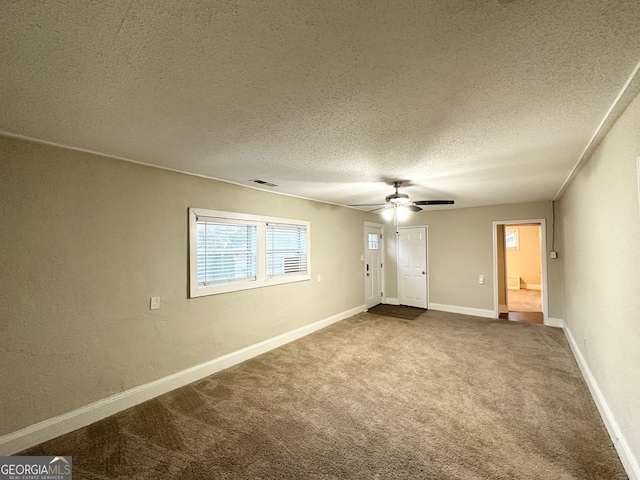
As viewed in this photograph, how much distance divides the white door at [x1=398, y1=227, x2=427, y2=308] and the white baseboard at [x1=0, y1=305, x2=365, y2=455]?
3.99 metres

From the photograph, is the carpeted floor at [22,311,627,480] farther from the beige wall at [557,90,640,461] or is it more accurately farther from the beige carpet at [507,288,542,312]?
the beige carpet at [507,288,542,312]

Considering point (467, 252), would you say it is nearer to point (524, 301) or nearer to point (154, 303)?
point (524, 301)

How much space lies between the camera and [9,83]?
1.43m

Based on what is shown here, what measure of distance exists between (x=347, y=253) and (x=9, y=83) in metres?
5.04

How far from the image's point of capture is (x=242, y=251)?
12.6ft

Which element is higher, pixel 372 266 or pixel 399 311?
pixel 372 266

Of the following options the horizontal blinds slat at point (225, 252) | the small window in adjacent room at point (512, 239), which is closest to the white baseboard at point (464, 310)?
the horizontal blinds slat at point (225, 252)

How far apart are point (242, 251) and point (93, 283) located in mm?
1682

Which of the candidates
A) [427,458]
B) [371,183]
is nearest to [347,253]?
[371,183]

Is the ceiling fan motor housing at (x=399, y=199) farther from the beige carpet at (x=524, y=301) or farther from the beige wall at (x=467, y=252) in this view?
the beige carpet at (x=524, y=301)

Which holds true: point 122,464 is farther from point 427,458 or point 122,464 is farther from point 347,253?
point 347,253

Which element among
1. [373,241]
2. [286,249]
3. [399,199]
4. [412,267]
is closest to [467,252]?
[412,267]

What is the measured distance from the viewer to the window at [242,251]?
334 centimetres

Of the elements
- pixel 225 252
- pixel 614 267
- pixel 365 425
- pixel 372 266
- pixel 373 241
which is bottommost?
pixel 365 425
